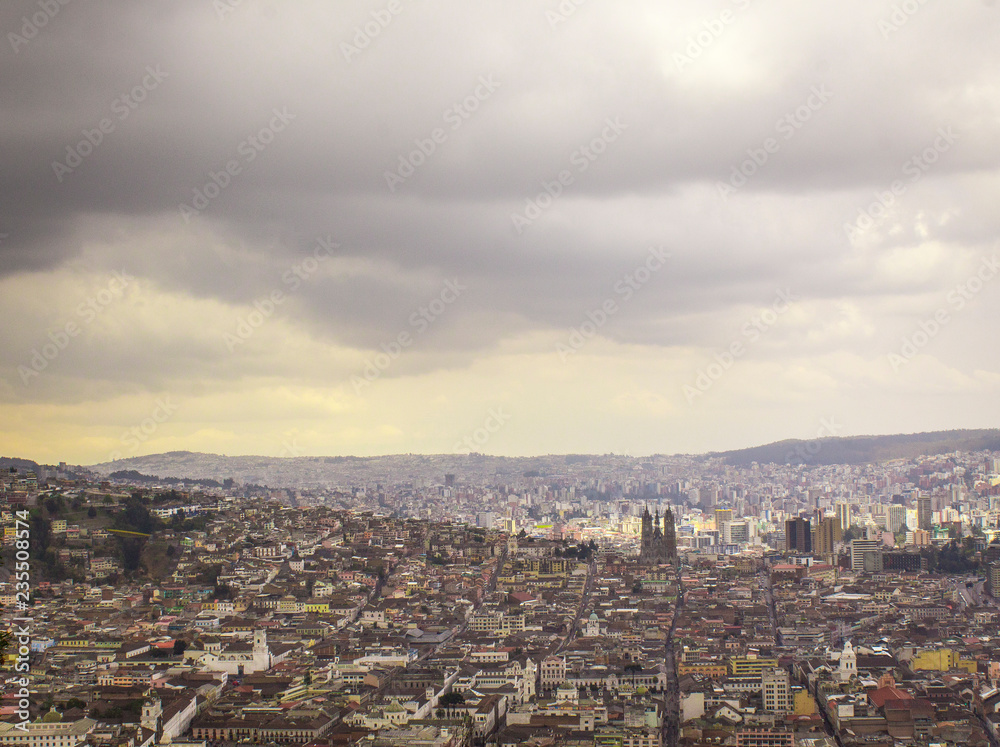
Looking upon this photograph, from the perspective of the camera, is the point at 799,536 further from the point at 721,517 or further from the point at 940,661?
the point at 940,661

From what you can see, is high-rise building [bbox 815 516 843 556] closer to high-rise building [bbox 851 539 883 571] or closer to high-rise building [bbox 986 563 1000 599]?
high-rise building [bbox 851 539 883 571]

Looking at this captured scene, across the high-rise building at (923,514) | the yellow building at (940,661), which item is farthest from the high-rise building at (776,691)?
the high-rise building at (923,514)

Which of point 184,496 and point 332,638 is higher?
point 184,496

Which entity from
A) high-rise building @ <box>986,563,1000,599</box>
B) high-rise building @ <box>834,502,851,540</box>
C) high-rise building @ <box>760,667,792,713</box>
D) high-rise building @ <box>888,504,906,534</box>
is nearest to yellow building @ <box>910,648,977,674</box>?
high-rise building @ <box>760,667,792,713</box>

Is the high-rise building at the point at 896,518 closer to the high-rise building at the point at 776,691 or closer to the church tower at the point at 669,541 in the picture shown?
the church tower at the point at 669,541

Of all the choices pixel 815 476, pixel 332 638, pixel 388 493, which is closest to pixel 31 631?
pixel 332 638

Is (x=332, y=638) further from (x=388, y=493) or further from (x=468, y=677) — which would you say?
(x=388, y=493)
